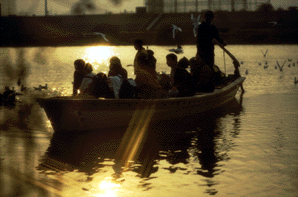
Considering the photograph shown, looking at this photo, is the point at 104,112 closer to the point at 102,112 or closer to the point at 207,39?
the point at 102,112

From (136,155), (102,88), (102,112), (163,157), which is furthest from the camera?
(102,88)

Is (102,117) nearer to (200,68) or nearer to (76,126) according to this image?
(76,126)

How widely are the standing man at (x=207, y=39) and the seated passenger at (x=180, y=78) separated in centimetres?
220

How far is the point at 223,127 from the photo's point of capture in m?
11.2

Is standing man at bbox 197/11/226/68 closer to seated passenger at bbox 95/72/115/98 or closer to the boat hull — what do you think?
the boat hull

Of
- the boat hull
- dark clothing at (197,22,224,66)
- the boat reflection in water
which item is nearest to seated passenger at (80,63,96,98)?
the boat hull

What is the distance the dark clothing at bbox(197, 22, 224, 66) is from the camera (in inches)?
535

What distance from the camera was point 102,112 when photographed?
9.75 m

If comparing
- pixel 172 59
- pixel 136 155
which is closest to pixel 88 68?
pixel 172 59

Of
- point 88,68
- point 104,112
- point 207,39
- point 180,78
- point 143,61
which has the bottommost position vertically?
point 104,112

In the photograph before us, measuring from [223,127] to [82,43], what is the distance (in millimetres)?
96577

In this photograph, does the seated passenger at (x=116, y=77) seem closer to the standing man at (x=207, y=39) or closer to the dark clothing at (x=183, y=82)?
the dark clothing at (x=183, y=82)

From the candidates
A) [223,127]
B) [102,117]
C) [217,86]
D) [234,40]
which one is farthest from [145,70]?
[234,40]

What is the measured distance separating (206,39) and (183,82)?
108 inches
